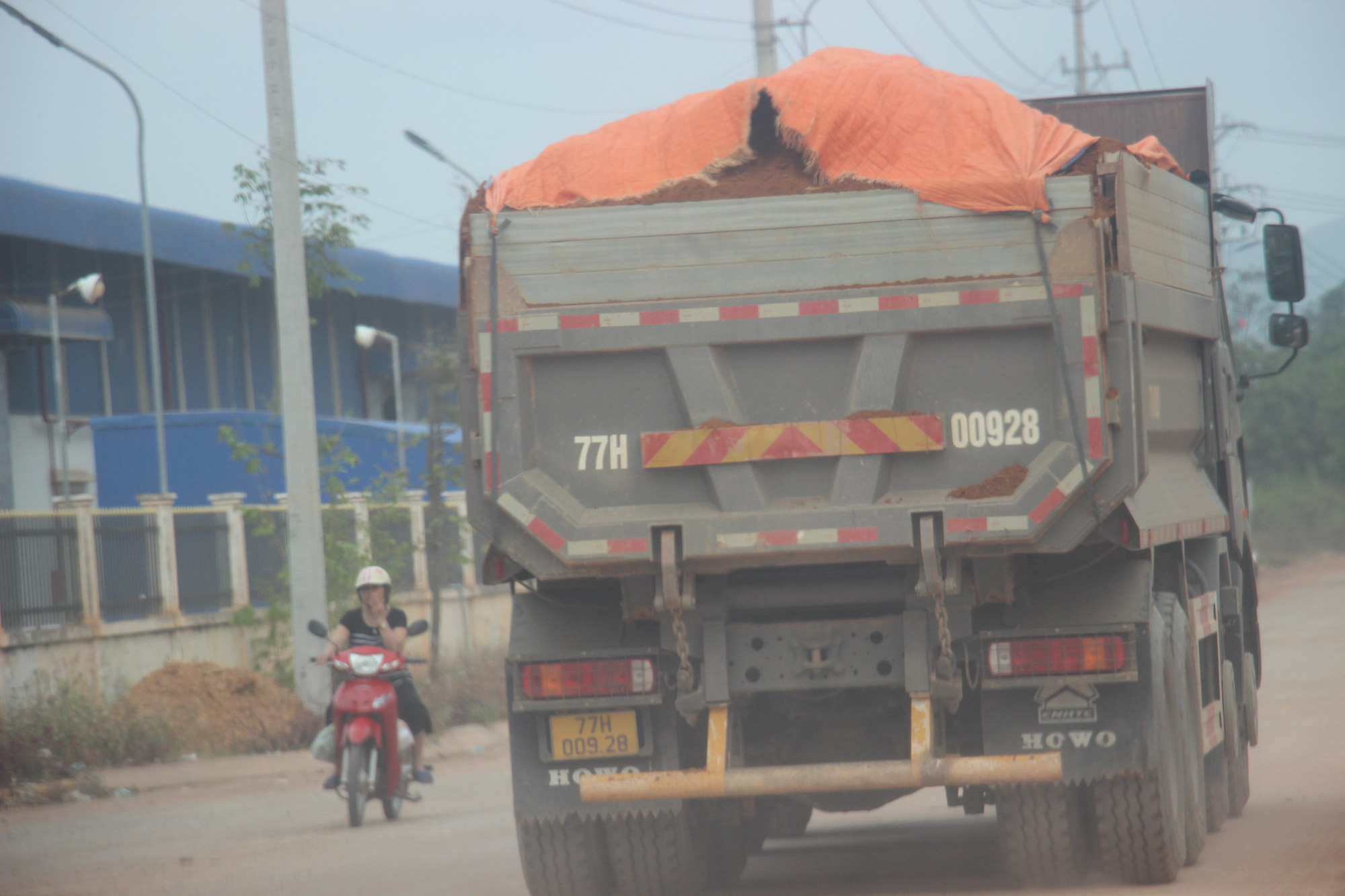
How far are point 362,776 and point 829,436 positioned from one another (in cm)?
530

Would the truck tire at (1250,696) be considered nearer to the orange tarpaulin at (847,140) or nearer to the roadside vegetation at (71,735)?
the orange tarpaulin at (847,140)

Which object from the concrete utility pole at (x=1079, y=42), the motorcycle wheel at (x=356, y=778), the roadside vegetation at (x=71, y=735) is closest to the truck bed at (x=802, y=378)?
the motorcycle wheel at (x=356, y=778)

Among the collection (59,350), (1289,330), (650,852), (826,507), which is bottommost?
(650,852)

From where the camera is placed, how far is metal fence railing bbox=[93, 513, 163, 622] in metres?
16.1

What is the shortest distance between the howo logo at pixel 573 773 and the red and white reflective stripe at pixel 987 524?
161 cm

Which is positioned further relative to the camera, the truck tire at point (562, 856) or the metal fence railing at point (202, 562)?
the metal fence railing at point (202, 562)

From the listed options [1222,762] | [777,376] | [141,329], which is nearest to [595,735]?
[777,376]

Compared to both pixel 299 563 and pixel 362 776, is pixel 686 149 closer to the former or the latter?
pixel 362 776

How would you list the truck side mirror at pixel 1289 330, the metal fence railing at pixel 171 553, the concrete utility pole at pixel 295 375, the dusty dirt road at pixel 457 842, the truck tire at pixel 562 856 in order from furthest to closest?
the concrete utility pole at pixel 295 375 < the metal fence railing at pixel 171 553 < the truck side mirror at pixel 1289 330 < the dusty dirt road at pixel 457 842 < the truck tire at pixel 562 856

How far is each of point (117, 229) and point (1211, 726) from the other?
2587 centimetres

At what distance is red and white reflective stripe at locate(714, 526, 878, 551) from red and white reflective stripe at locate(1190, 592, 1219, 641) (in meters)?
2.10

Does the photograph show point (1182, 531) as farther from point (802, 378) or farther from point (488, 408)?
point (488, 408)

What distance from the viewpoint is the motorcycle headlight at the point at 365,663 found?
10.2 m

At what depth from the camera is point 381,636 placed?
10.5 meters
